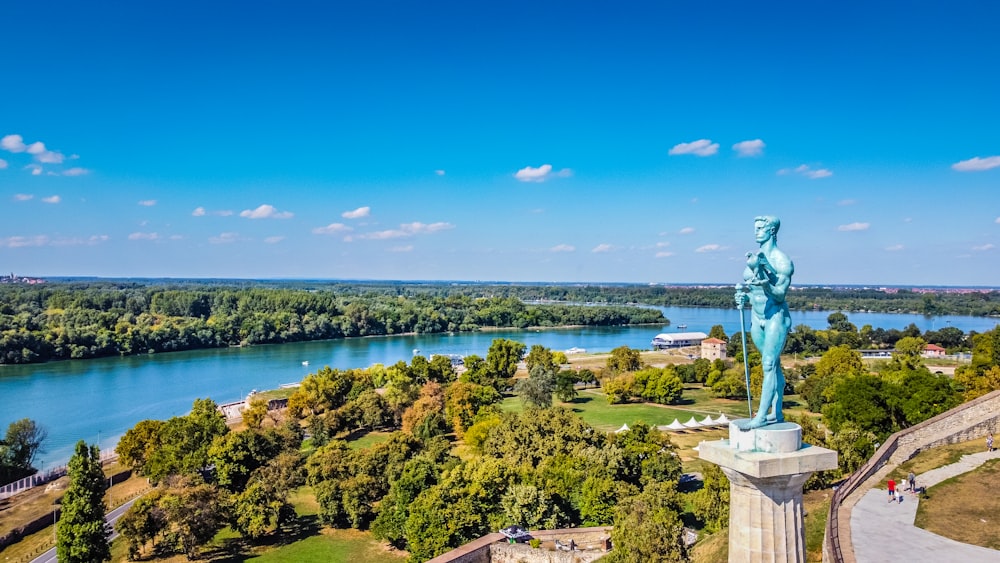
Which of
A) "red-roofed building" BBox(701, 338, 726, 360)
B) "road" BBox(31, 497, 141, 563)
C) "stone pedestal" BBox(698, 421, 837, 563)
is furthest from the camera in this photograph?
"red-roofed building" BBox(701, 338, 726, 360)

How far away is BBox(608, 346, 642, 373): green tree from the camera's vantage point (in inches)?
1896

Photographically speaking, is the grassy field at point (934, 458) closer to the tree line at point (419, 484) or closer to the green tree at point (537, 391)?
the tree line at point (419, 484)

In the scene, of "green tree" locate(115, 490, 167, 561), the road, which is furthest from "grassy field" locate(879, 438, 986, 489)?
the road

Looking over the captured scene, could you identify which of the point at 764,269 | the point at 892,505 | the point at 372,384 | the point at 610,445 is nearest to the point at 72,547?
the point at 610,445

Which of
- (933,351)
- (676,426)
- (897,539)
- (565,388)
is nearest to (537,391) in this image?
(565,388)

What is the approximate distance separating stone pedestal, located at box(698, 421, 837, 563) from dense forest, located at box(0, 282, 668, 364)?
6881 centimetres

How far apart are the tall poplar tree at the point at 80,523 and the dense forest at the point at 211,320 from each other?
52.1 metres

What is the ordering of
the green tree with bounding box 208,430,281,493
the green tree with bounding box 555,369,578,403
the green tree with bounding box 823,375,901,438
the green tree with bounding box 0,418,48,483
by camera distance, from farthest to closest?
the green tree with bounding box 555,369,578,403 → the green tree with bounding box 0,418,48,483 → the green tree with bounding box 823,375,901,438 → the green tree with bounding box 208,430,281,493

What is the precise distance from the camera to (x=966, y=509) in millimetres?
13375

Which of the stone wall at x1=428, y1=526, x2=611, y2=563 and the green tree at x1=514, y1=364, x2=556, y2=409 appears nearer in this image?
the stone wall at x1=428, y1=526, x2=611, y2=563

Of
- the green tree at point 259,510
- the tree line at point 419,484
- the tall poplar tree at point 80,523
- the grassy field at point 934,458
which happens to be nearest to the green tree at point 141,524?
the tree line at point 419,484

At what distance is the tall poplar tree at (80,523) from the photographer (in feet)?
53.6

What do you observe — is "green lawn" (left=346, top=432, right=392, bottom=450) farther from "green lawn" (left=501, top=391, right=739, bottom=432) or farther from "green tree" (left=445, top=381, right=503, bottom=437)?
"green lawn" (left=501, top=391, right=739, bottom=432)

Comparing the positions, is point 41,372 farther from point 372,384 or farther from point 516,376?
point 516,376
